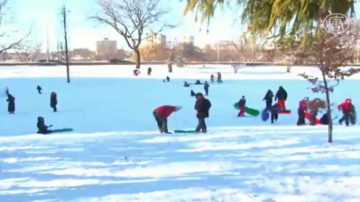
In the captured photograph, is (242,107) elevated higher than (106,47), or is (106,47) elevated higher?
(106,47)

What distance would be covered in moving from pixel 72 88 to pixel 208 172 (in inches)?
1249

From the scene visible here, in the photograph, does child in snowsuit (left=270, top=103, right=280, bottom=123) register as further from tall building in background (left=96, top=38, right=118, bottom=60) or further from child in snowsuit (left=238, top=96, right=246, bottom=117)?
tall building in background (left=96, top=38, right=118, bottom=60)

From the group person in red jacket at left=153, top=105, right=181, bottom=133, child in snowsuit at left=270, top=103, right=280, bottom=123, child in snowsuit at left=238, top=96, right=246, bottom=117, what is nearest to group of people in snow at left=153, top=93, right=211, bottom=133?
person in red jacket at left=153, top=105, right=181, bottom=133

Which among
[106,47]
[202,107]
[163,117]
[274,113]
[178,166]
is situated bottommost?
[274,113]

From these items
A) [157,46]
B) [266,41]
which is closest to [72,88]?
→ [266,41]

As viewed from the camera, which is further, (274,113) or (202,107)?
(274,113)

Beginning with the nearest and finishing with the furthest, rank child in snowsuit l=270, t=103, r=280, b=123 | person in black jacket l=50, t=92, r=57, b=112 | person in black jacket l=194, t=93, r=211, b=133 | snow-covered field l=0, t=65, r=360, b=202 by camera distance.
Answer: snow-covered field l=0, t=65, r=360, b=202 → person in black jacket l=194, t=93, r=211, b=133 → child in snowsuit l=270, t=103, r=280, b=123 → person in black jacket l=50, t=92, r=57, b=112

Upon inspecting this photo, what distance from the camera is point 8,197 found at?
7.54 metres

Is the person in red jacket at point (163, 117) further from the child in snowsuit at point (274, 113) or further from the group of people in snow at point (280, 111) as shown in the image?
the child in snowsuit at point (274, 113)

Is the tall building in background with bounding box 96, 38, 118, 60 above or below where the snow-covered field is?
above

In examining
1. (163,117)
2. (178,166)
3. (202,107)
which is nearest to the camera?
(178,166)

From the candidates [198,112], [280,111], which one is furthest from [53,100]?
[198,112]

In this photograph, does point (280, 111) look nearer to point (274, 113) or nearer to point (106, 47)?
point (274, 113)

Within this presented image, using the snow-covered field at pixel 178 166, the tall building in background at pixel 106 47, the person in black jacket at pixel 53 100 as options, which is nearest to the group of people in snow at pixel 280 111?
the snow-covered field at pixel 178 166
